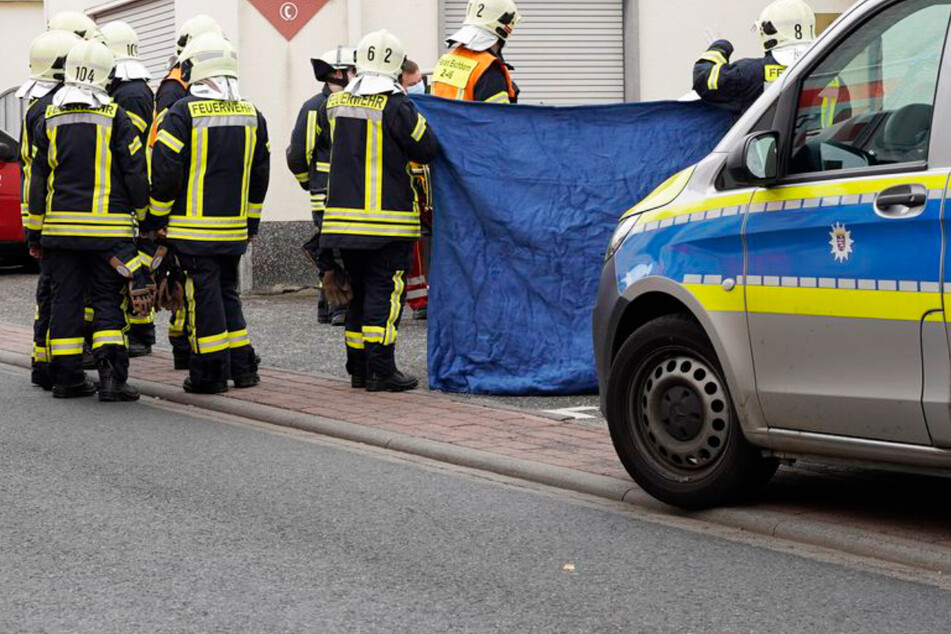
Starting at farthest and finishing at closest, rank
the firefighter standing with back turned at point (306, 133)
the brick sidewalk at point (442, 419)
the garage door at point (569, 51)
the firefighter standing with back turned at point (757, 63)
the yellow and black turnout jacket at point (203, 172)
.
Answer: the garage door at point (569, 51), the firefighter standing with back turned at point (306, 133), the yellow and black turnout jacket at point (203, 172), the firefighter standing with back turned at point (757, 63), the brick sidewalk at point (442, 419)

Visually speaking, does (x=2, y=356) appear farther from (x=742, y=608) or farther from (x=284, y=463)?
(x=742, y=608)

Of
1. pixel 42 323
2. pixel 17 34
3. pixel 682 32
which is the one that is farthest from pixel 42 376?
pixel 17 34

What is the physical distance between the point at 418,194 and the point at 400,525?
13.6 ft

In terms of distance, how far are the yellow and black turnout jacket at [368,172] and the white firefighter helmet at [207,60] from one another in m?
0.71

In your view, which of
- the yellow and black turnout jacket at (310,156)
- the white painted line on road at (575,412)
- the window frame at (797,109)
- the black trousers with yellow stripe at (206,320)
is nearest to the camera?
the window frame at (797,109)

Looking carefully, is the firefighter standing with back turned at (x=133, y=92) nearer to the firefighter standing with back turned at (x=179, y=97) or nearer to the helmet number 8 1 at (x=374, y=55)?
the firefighter standing with back turned at (x=179, y=97)

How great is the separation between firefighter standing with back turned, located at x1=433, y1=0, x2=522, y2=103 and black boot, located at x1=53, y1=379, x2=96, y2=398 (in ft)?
9.40

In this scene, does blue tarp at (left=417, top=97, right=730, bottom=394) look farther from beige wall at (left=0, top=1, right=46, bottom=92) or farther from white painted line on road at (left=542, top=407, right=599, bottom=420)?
beige wall at (left=0, top=1, right=46, bottom=92)

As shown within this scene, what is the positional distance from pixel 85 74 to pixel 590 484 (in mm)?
4457

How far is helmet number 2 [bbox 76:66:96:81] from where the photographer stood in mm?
10062

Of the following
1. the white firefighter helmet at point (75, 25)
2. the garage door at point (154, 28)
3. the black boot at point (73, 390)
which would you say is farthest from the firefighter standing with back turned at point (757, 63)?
the garage door at point (154, 28)

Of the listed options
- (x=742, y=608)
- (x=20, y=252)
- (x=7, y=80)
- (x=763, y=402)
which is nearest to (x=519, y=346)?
(x=763, y=402)

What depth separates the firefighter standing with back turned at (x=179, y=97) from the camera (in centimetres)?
1112

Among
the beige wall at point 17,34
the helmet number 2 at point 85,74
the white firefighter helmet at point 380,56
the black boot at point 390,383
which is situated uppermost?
the beige wall at point 17,34
